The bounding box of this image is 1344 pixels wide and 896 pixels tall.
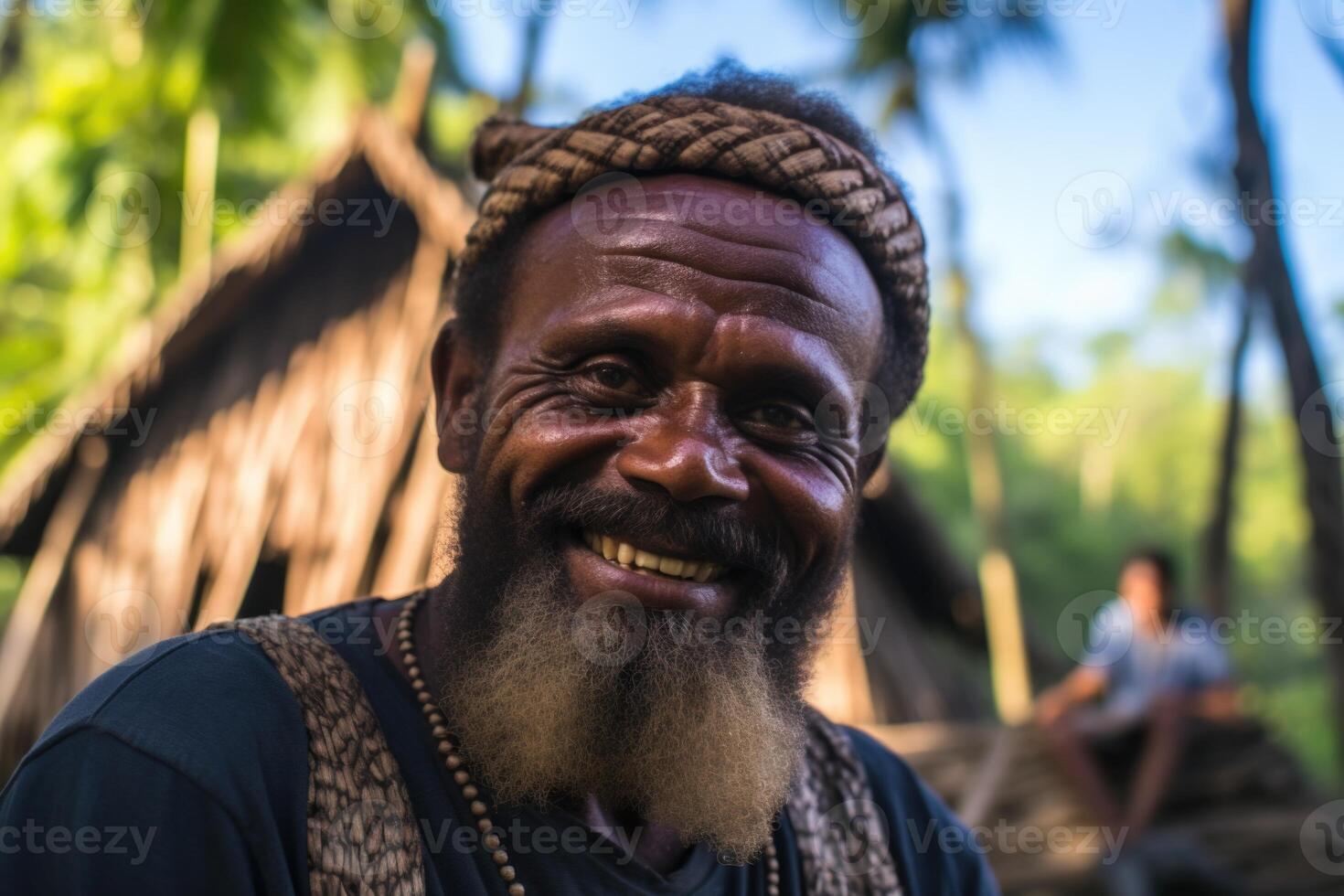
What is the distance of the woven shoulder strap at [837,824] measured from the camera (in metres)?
1.97

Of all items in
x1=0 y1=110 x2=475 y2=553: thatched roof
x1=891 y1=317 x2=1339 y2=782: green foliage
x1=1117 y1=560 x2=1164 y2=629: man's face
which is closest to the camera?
x1=0 y1=110 x2=475 y2=553: thatched roof

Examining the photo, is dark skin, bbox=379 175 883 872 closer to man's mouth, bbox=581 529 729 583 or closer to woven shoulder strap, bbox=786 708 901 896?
man's mouth, bbox=581 529 729 583

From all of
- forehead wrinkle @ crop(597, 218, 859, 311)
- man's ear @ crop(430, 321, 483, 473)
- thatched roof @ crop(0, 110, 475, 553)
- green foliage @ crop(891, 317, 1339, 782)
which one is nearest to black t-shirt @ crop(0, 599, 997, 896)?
man's ear @ crop(430, 321, 483, 473)

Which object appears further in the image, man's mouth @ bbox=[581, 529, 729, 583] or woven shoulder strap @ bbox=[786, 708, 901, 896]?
woven shoulder strap @ bbox=[786, 708, 901, 896]

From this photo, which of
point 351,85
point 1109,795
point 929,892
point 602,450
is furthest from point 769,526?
point 351,85

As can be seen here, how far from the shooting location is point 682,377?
1755 mm

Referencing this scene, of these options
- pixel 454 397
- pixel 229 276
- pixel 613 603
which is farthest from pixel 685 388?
pixel 229 276

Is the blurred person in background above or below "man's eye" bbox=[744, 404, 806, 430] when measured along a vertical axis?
below

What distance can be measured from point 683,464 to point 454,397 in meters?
0.65

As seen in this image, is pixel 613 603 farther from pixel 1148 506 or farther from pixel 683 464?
pixel 1148 506

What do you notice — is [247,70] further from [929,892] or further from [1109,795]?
[929,892]

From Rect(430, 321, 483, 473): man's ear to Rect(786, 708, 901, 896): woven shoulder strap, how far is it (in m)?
0.86

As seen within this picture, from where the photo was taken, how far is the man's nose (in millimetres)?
1653

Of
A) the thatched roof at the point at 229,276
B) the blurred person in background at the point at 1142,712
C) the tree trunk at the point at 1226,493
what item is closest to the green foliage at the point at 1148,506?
the tree trunk at the point at 1226,493
